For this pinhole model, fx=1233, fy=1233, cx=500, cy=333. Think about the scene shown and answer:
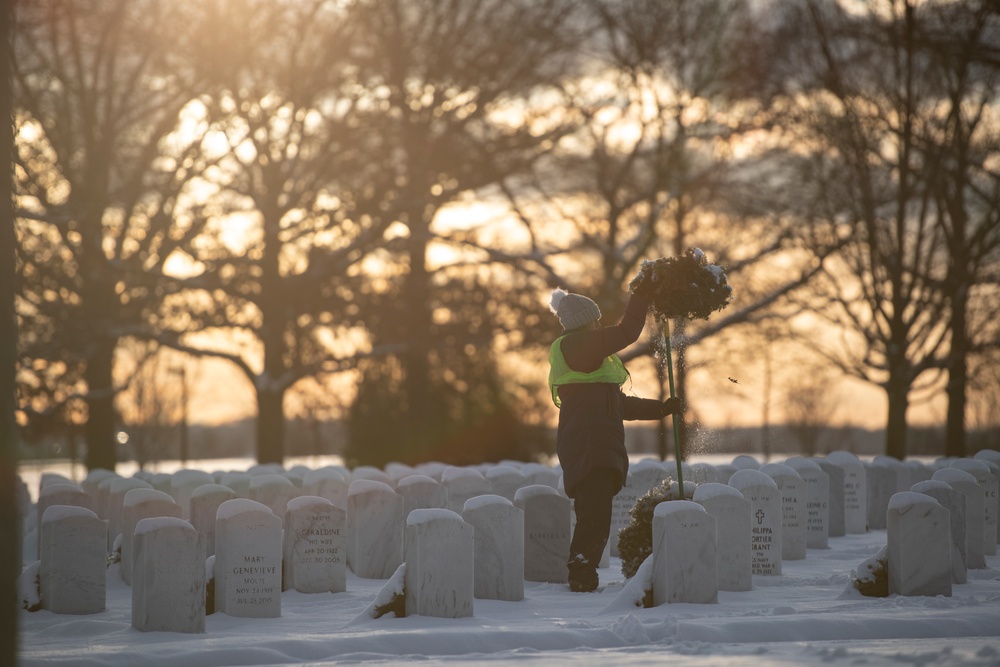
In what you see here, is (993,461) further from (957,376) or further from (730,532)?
(957,376)

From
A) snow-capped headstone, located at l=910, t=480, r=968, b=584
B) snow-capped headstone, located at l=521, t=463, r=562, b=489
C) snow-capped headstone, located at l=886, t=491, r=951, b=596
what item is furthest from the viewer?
snow-capped headstone, located at l=521, t=463, r=562, b=489

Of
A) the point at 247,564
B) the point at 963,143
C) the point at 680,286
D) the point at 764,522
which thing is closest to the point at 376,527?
the point at 247,564

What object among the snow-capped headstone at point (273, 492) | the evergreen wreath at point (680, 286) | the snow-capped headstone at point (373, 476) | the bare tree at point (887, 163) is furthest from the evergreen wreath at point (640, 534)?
the bare tree at point (887, 163)

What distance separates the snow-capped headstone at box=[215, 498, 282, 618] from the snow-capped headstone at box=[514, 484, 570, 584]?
2327mm

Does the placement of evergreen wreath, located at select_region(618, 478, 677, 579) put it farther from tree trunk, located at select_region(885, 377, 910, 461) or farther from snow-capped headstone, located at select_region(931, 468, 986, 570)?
tree trunk, located at select_region(885, 377, 910, 461)

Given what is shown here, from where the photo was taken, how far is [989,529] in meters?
12.0

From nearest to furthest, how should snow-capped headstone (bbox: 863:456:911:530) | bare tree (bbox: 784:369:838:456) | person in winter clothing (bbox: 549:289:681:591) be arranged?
person in winter clothing (bbox: 549:289:681:591)
snow-capped headstone (bbox: 863:456:911:530)
bare tree (bbox: 784:369:838:456)

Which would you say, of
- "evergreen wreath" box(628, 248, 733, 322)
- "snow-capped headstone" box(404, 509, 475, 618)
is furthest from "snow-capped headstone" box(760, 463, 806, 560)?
"snow-capped headstone" box(404, 509, 475, 618)

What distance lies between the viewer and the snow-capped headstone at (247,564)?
8531 mm

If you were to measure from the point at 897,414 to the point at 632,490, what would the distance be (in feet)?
34.3

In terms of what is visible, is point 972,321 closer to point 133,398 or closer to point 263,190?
point 263,190

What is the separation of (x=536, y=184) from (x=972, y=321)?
8.78 metres

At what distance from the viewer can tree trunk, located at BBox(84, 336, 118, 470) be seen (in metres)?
21.4

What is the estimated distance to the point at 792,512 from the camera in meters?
11.5
